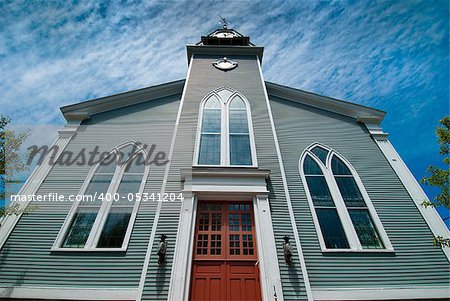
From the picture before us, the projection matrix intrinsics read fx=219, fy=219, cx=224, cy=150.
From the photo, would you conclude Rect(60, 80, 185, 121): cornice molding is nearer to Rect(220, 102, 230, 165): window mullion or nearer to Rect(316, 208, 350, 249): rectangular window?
Rect(220, 102, 230, 165): window mullion

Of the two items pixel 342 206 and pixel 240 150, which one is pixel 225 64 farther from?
pixel 342 206

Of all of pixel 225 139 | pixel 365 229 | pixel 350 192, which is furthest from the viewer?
pixel 225 139

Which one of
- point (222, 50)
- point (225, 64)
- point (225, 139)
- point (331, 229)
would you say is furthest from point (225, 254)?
point (222, 50)

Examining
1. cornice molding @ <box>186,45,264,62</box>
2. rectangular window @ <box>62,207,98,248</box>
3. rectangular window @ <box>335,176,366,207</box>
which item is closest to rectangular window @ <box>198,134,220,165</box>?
rectangular window @ <box>62,207,98,248</box>

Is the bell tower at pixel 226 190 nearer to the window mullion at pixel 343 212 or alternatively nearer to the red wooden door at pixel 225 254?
the red wooden door at pixel 225 254

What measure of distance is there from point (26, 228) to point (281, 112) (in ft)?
33.6

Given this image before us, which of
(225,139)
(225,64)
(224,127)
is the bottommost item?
(225,139)

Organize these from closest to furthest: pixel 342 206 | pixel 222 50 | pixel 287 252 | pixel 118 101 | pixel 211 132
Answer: pixel 287 252, pixel 342 206, pixel 211 132, pixel 118 101, pixel 222 50

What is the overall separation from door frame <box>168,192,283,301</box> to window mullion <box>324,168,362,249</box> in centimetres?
251

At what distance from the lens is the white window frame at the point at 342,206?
21.3ft

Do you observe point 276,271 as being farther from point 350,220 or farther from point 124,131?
point 124,131

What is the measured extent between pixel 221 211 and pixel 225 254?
1308 millimetres

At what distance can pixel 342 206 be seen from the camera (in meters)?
7.34

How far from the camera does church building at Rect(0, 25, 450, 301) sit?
18.6ft
